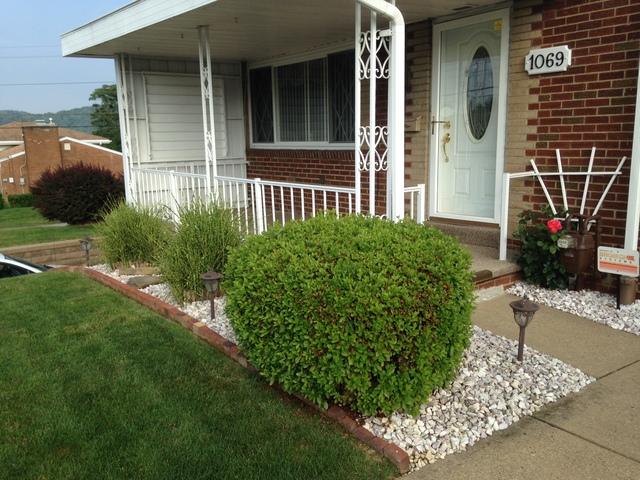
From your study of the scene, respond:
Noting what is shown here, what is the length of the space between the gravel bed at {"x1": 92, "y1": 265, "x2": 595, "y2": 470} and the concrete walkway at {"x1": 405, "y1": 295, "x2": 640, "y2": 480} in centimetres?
6

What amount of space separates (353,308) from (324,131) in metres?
6.00

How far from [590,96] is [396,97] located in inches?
74.6

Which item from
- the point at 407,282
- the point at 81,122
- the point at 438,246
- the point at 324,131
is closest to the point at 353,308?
the point at 407,282

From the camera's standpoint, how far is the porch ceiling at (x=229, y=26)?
5828 mm

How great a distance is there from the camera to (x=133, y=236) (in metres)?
6.75

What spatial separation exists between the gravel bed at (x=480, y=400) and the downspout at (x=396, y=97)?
1.34 meters

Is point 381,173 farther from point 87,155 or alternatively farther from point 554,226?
point 87,155

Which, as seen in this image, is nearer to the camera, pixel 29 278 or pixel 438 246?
pixel 438 246

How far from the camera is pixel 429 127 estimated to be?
22.2 feet

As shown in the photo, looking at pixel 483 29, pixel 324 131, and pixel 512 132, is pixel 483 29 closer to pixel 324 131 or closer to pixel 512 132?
pixel 512 132

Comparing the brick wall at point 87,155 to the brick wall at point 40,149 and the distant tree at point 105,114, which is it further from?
the distant tree at point 105,114

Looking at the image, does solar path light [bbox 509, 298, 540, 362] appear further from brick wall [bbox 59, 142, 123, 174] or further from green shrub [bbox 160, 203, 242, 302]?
brick wall [bbox 59, 142, 123, 174]

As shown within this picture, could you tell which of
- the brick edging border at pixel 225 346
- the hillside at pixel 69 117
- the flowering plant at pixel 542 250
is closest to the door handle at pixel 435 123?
the flowering plant at pixel 542 250

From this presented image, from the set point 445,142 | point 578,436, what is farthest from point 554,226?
point 578,436
